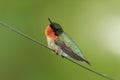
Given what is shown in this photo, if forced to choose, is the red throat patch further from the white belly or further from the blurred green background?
the blurred green background

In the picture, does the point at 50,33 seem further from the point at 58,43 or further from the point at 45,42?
the point at 45,42

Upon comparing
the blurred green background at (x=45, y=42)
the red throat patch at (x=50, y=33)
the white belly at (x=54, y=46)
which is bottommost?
the white belly at (x=54, y=46)

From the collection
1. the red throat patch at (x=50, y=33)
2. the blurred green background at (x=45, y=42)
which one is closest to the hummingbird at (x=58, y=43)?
the red throat patch at (x=50, y=33)

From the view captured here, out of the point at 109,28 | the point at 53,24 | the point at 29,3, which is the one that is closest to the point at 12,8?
the point at 29,3

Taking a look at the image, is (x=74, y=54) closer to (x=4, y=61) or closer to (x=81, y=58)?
(x=81, y=58)

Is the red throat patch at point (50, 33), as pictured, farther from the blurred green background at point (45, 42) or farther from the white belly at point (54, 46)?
the blurred green background at point (45, 42)

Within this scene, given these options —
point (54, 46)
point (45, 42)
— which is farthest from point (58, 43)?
point (45, 42)

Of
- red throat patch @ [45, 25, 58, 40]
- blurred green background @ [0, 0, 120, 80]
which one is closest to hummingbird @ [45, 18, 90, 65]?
red throat patch @ [45, 25, 58, 40]
